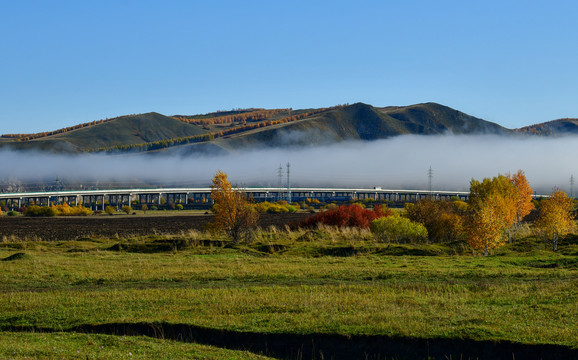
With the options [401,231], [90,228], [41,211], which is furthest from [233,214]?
[41,211]

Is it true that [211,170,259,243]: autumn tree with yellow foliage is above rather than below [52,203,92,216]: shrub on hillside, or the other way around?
above

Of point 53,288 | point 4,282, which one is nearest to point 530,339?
point 53,288

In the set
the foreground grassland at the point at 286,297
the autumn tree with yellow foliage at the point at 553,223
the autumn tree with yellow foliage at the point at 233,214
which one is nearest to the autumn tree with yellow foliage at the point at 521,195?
the autumn tree with yellow foliage at the point at 553,223

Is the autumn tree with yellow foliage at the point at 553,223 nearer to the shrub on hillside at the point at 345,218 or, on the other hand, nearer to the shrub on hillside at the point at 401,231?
the shrub on hillside at the point at 401,231

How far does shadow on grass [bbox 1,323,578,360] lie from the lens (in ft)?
70.4

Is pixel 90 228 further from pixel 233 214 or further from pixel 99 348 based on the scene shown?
pixel 99 348

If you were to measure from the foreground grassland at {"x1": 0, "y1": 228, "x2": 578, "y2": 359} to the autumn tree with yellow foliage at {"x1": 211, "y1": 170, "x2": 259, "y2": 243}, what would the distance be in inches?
780

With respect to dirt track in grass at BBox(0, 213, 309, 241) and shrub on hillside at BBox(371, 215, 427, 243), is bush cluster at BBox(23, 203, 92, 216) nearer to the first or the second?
dirt track in grass at BBox(0, 213, 309, 241)

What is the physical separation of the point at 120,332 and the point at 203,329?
3.34 m

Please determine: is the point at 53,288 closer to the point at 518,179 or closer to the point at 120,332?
the point at 120,332

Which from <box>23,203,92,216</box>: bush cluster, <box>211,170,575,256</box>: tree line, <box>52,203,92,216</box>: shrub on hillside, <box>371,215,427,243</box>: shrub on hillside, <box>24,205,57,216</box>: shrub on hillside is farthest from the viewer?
<box>52,203,92,216</box>: shrub on hillside

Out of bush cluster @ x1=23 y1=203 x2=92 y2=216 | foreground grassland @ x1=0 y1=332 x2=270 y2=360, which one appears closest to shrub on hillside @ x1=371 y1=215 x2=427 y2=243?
foreground grassland @ x1=0 y1=332 x2=270 y2=360

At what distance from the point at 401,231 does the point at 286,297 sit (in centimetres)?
4287

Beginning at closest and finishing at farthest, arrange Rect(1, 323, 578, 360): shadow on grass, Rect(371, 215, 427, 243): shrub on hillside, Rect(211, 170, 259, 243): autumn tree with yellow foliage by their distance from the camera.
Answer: Rect(1, 323, 578, 360): shadow on grass < Rect(371, 215, 427, 243): shrub on hillside < Rect(211, 170, 259, 243): autumn tree with yellow foliage
